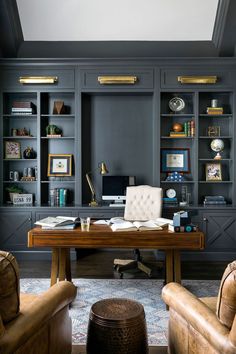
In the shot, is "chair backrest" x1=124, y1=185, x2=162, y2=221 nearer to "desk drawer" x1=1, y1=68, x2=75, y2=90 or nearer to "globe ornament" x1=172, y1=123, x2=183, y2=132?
"globe ornament" x1=172, y1=123, x2=183, y2=132

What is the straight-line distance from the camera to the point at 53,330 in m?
1.68

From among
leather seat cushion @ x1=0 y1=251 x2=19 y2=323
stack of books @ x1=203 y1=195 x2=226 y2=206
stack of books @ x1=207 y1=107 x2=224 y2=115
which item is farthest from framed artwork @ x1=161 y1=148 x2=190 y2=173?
leather seat cushion @ x1=0 y1=251 x2=19 y2=323

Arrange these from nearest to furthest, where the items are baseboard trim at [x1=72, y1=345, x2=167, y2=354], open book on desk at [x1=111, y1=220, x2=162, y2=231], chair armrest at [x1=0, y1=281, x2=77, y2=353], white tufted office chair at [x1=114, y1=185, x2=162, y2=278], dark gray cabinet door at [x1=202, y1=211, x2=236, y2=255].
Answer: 1. chair armrest at [x1=0, y1=281, x2=77, y2=353]
2. baseboard trim at [x1=72, y1=345, x2=167, y2=354]
3. open book on desk at [x1=111, y1=220, x2=162, y2=231]
4. white tufted office chair at [x1=114, y1=185, x2=162, y2=278]
5. dark gray cabinet door at [x1=202, y1=211, x2=236, y2=255]

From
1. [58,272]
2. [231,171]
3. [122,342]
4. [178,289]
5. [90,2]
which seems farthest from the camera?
[231,171]

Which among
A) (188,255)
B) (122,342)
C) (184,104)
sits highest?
(184,104)

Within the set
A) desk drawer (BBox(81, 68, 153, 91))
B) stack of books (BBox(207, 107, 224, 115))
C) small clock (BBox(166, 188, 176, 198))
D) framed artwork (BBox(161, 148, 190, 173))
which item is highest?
desk drawer (BBox(81, 68, 153, 91))

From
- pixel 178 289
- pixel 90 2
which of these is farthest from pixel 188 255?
Answer: pixel 90 2

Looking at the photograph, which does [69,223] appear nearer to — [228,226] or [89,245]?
[89,245]

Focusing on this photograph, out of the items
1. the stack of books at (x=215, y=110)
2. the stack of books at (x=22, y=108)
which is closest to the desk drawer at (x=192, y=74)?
the stack of books at (x=215, y=110)

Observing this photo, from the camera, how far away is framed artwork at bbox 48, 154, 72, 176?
507 centimetres

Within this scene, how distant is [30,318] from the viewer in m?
1.46

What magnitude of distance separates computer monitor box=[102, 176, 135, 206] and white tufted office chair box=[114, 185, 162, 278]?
76 cm

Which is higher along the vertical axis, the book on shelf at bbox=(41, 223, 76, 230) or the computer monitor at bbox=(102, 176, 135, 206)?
the computer monitor at bbox=(102, 176, 135, 206)

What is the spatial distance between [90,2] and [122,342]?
4291 mm
